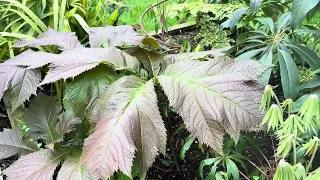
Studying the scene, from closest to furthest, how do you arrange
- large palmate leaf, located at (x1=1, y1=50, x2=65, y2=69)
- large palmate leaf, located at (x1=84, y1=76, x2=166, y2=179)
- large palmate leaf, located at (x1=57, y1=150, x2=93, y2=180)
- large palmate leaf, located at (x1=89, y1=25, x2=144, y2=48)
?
large palmate leaf, located at (x1=84, y1=76, x2=166, y2=179) → large palmate leaf, located at (x1=57, y1=150, x2=93, y2=180) → large palmate leaf, located at (x1=1, y1=50, x2=65, y2=69) → large palmate leaf, located at (x1=89, y1=25, x2=144, y2=48)

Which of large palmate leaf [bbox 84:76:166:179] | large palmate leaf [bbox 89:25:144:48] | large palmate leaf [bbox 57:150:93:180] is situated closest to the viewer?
large palmate leaf [bbox 84:76:166:179]

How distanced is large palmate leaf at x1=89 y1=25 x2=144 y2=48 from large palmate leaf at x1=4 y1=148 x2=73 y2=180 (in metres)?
0.43

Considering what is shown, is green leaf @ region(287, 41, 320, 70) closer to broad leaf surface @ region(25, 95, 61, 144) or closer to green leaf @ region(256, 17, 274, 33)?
green leaf @ region(256, 17, 274, 33)

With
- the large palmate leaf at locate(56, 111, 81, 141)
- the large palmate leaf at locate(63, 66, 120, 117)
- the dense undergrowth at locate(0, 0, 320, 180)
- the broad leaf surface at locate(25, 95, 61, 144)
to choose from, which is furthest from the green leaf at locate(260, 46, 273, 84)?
the broad leaf surface at locate(25, 95, 61, 144)

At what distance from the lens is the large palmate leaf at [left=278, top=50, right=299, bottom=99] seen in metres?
1.25

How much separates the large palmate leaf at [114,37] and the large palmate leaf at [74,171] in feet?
1.42

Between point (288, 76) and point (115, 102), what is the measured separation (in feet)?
1.85

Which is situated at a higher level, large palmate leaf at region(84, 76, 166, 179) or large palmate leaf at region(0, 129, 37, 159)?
large palmate leaf at region(84, 76, 166, 179)

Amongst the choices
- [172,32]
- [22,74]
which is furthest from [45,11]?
[22,74]

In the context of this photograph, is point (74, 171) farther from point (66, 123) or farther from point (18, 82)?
point (18, 82)

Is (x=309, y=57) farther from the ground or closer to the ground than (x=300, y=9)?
closer to the ground

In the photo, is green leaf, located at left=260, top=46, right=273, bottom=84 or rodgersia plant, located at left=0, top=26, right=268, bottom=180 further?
green leaf, located at left=260, top=46, right=273, bottom=84

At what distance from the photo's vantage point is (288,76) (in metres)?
1.28

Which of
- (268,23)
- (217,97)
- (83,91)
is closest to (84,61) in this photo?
(83,91)
